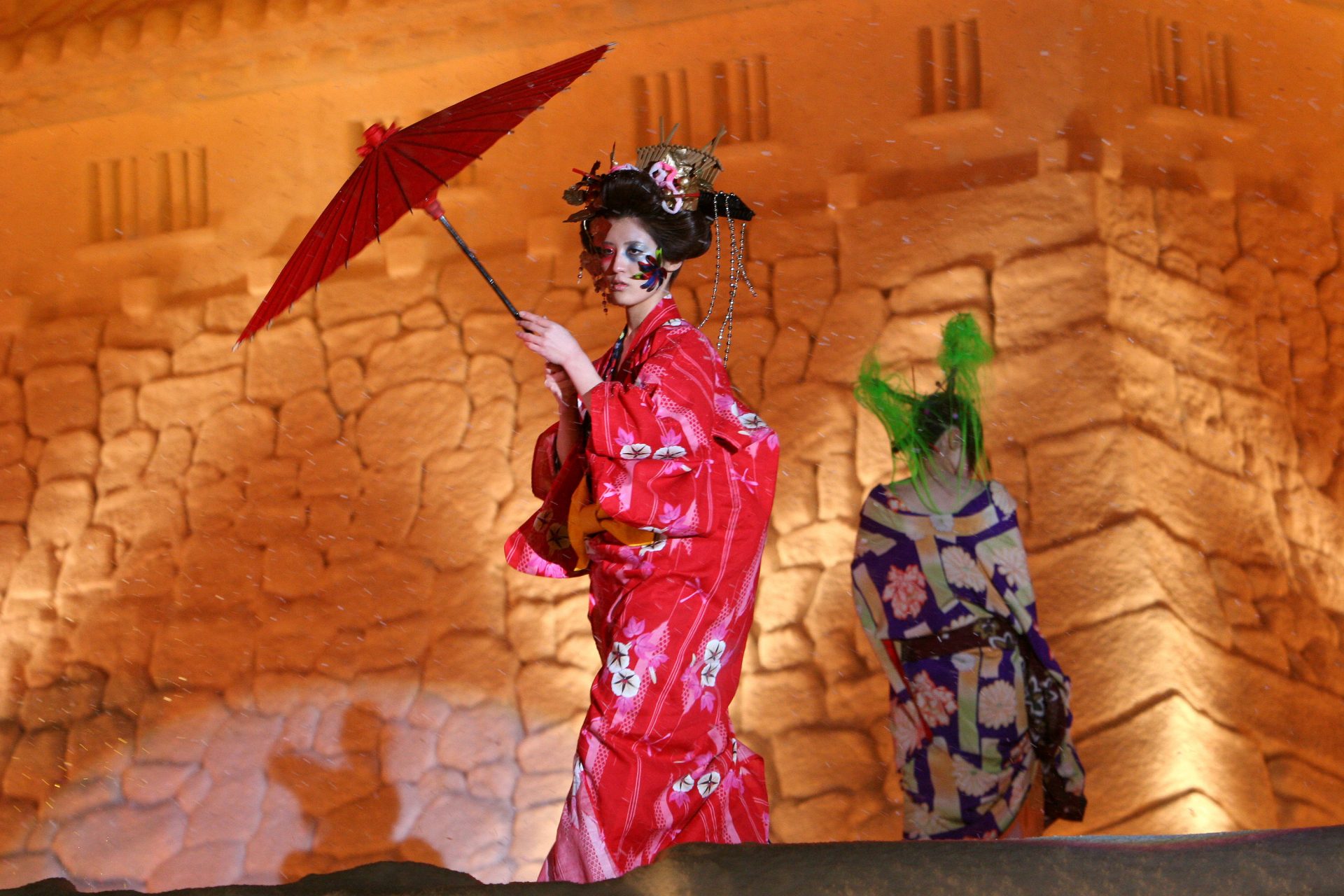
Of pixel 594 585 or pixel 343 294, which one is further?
pixel 343 294

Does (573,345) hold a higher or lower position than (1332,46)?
lower

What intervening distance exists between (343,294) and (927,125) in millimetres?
2428

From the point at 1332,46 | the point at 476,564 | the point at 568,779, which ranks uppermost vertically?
the point at 1332,46

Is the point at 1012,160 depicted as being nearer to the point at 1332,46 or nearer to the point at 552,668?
the point at 1332,46

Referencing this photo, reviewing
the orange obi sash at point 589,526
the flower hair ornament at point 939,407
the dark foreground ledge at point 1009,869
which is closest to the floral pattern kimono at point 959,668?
the flower hair ornament at point 939,407

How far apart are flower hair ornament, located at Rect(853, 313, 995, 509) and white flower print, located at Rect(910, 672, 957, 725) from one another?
478 mm

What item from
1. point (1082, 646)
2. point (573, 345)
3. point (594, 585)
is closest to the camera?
point (573, 345)

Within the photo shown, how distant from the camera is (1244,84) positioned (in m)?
4.81

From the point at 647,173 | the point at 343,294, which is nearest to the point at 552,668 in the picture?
the point at 343,294

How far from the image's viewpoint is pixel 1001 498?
145 inches

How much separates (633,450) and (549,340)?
0.25 meters

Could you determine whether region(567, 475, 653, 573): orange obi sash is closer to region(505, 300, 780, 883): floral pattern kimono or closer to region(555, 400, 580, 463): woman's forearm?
region(505, 300, 780, 883): floral pattern kimono

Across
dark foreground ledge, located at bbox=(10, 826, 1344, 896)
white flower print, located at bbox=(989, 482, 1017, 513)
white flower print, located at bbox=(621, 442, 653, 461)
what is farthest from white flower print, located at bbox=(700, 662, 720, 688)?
white flower print, located at bbox=(989, 482, 1017, 513)

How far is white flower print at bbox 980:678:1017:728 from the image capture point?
352 centimetres
